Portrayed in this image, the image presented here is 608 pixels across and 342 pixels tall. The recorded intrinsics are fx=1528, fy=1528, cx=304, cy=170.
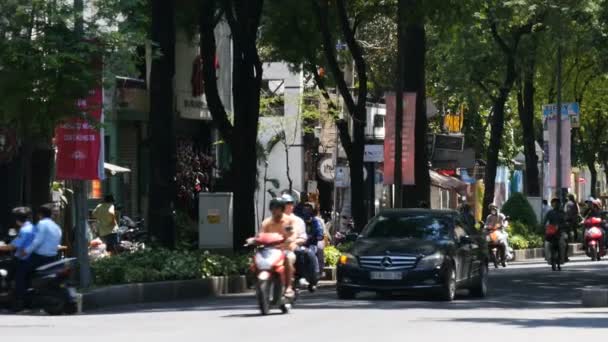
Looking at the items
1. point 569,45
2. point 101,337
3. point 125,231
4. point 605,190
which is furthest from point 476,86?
point 605,190

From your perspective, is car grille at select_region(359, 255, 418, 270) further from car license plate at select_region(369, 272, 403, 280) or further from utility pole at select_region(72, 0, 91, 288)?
utility pole at select_region(72, 0, 91, 288)

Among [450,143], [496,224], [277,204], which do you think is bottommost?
[496,224]

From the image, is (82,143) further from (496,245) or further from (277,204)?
(496,245)

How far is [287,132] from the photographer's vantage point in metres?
57.2

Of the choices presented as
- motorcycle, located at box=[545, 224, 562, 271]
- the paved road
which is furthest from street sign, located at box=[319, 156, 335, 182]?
the paved road

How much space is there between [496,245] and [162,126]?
15685 mm

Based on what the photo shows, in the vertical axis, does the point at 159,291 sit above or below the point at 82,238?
below

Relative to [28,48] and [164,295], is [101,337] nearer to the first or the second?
[28,48]

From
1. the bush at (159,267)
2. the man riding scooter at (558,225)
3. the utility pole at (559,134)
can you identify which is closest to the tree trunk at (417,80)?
the man riding scooter at (558,225)

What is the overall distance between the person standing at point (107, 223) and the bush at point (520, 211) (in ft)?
68.7

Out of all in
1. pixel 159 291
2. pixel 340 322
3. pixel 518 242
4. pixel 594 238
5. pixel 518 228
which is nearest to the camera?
pixel 340 322

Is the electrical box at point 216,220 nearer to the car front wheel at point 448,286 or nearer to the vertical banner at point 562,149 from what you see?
the car front wheel at point 448,286

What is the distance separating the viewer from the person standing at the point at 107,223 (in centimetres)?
3334

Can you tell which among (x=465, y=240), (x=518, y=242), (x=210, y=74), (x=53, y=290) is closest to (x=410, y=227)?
(x=465, y=240)
